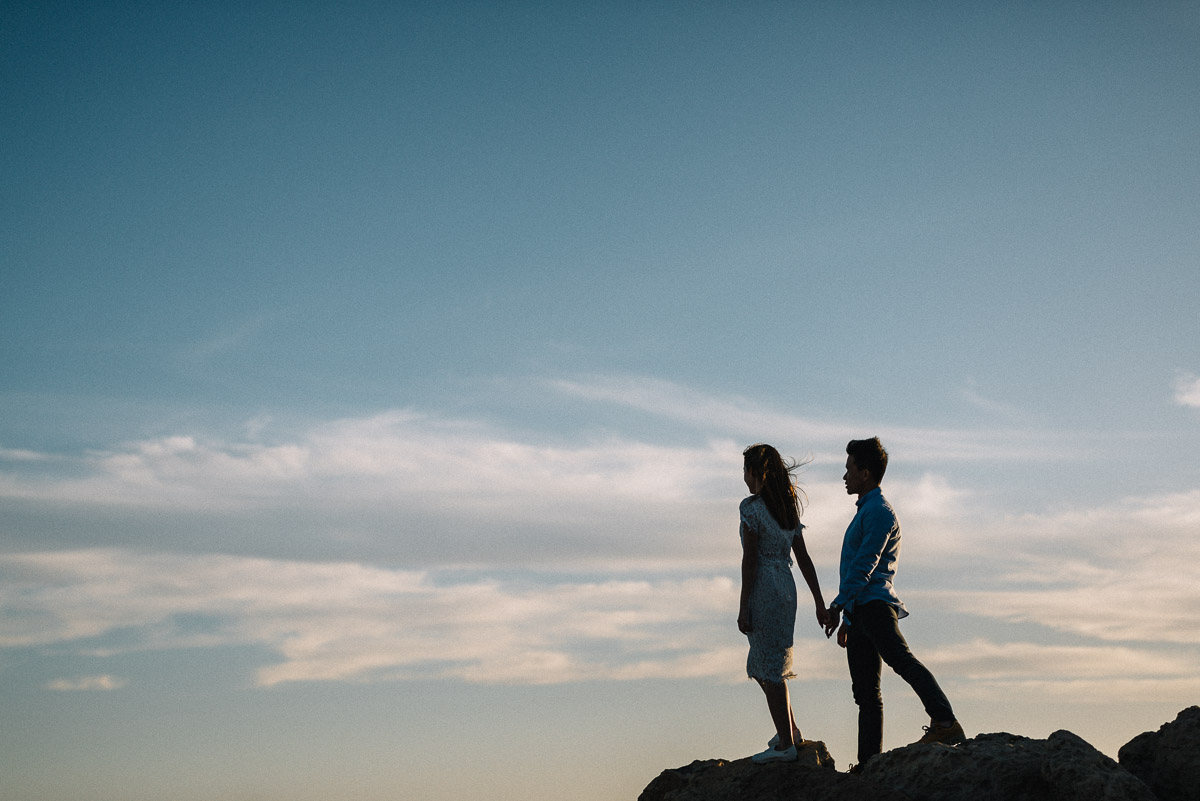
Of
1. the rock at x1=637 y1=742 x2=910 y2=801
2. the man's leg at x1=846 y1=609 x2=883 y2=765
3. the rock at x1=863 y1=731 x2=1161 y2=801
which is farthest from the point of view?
the man's leg at x1=846 y1=609 x2=883 y2=765

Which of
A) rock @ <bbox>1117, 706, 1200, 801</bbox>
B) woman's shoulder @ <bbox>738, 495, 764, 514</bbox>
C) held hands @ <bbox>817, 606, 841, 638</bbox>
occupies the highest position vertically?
woman's shoulder @ <bbox>738, 495, 764, 514</bbox>

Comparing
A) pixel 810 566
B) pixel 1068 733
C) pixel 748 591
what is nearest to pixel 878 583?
pixel 810 566

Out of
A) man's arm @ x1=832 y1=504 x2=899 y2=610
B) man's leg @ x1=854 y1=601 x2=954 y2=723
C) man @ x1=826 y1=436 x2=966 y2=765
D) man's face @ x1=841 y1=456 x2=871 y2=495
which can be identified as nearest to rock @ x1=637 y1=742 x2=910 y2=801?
man @ x1=826 y1=436 x2=966 y2=765

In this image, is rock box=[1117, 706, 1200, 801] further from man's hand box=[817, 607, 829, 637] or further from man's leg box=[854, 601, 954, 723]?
man's hand box=[817, 607, 829, 637]

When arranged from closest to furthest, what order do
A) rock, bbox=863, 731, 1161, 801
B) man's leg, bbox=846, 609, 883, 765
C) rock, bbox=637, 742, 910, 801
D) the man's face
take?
1. rock, bbox=863, 731, 1161, 801
2. rock, bbox=637, 742, 910, 801
3. man's leg, bbox=846, 609, 883, 765
4. the man's face

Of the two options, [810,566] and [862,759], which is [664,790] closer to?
[862,759]

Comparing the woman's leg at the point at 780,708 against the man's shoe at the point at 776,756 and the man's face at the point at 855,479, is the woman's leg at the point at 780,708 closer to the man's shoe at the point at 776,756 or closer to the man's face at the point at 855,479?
the man's shoe at the point at 776,756

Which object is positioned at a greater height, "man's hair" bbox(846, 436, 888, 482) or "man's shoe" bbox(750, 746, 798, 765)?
"man's hair" bbox(846, 436, 888, 482)

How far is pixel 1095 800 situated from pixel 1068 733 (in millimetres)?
964

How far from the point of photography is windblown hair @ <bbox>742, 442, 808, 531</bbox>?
983 cm

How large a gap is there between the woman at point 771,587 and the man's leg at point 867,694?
66 centimetres

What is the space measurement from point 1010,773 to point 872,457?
304cm

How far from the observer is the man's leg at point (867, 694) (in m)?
9.95

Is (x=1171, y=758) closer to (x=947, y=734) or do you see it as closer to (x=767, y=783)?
(x=947, y=734)
